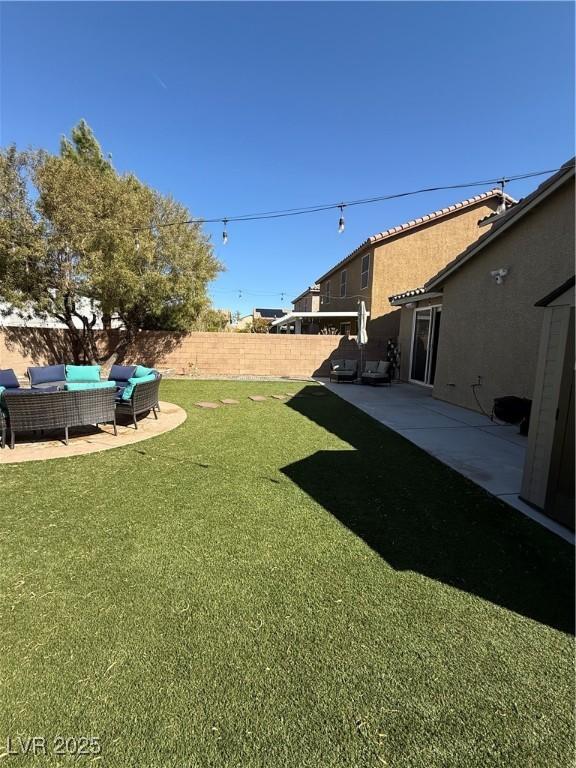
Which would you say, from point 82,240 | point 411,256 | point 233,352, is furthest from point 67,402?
point 411,256

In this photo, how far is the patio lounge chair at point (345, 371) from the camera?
14988mm

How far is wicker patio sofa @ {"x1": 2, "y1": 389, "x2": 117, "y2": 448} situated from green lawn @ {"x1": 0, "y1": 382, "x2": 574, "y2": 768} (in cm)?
139

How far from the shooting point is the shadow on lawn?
9.23 feet

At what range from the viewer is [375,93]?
9.63m

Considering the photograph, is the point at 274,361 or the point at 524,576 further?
the point at 274,361

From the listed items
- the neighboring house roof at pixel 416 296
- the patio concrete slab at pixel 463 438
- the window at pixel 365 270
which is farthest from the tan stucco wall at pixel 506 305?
the window at pixel 365 270

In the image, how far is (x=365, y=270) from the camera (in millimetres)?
18516

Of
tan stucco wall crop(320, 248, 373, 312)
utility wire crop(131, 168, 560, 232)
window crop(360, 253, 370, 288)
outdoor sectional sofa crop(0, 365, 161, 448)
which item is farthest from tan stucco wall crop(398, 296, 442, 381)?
outdoor sectional sofa crop(0, 365, 161, 448)

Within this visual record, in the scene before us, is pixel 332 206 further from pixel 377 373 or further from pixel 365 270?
pixel 365 270

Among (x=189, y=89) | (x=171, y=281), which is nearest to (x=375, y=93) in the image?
(x=189, y=89)

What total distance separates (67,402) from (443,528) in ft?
19.3

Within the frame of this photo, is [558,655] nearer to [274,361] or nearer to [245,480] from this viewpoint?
[245,480]

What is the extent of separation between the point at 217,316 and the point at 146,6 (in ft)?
54.9

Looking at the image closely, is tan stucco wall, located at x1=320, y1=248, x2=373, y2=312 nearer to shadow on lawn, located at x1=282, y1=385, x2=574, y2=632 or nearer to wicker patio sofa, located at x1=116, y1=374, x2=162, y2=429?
wicker patio sofa, located at x1=116, y1=374, x2=162, y2=429
